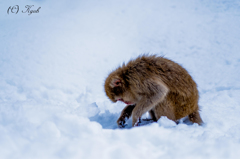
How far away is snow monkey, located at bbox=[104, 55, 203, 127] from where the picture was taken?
3.07 m

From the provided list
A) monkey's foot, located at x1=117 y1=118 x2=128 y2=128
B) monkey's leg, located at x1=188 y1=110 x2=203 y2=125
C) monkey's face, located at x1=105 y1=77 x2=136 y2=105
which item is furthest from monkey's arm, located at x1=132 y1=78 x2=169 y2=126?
monkey's leg, located at x1=188 y1=110 x2=203 y2=125

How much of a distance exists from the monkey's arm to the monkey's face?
279mm

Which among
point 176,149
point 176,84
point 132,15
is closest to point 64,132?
point 176,149

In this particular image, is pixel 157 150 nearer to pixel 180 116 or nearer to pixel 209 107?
pixel 180 116

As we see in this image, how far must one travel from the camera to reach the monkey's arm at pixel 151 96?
9.95 feet

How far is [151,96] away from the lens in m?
3.07

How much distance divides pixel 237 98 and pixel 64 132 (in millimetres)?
3991

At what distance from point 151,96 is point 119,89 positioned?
0.53 meters

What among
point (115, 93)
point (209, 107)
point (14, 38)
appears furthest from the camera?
point (14, 38)

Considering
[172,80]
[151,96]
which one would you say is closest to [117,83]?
[151,96]

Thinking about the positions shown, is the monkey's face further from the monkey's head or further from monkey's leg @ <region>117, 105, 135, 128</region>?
monkey's leg @ <region>117, 105, 135, 128</region>

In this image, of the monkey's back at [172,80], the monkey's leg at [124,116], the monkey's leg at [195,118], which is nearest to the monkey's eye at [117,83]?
the monkey's back at [172,80]

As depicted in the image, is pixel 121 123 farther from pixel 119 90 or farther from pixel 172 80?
pixel 172 80

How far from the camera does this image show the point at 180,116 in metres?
3.28
